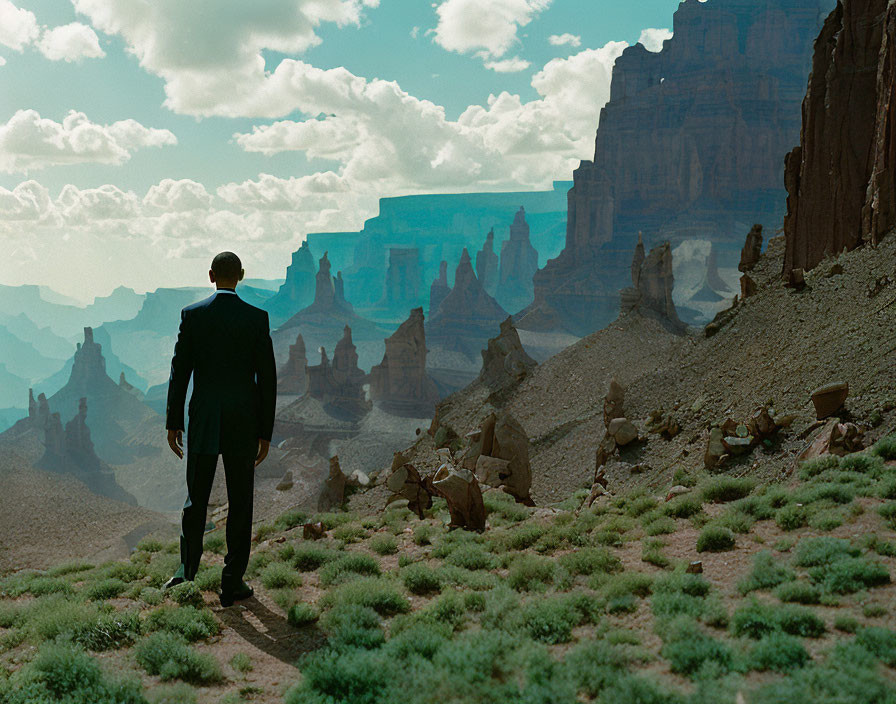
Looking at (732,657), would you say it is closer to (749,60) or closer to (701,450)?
(701,450)

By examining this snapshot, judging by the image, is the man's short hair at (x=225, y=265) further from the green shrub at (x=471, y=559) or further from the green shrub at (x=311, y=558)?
the green shrub at (x=471, y=559)

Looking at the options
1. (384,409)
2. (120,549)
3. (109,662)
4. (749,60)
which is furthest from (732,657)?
(749,60)

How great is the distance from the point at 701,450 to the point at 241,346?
14.7 meters

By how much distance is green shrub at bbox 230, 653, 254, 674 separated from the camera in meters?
5.04

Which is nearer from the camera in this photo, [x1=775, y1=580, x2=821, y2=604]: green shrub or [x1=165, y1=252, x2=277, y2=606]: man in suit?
[x1=775, y1=580, x2=821, y2=604]: green shrub

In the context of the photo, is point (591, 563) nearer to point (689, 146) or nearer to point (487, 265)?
point (689, 146)

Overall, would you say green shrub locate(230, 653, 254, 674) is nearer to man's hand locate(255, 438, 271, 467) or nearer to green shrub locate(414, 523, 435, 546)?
man's hand locate(255, 438, 271, 467)

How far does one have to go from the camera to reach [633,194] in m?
147

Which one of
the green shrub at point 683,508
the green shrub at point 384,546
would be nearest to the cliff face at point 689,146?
the green shrub at point 683,508

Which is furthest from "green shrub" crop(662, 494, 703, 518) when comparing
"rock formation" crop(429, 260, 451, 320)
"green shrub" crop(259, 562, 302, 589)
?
"rock formation" crop(429, 260, 451, 320)

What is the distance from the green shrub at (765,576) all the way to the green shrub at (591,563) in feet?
4.54

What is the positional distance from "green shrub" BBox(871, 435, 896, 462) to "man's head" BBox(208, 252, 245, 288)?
9.21 meters

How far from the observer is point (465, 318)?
145 m

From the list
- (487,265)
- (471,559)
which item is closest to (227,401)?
(471,559)
